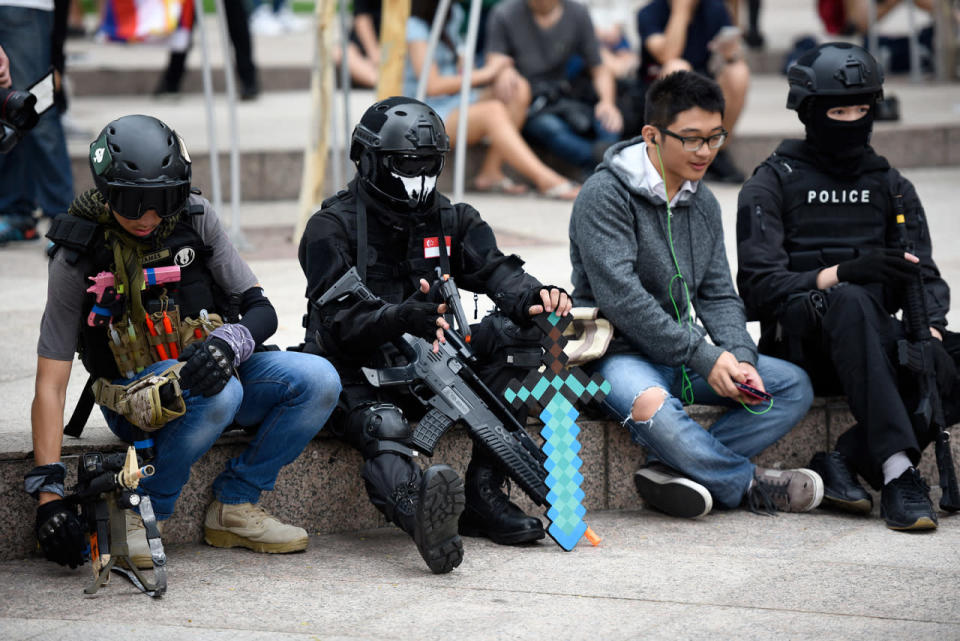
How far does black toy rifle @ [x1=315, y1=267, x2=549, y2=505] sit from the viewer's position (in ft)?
13.5

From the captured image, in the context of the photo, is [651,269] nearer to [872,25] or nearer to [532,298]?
[532,298]

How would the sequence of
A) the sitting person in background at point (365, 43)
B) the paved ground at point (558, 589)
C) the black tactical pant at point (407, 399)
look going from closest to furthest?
the paved ground at point (558, 589), the black tactical pant at point (407, 399), the sitting person in background at point (365, 43)

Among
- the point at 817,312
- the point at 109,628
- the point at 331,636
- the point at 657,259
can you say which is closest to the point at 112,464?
the point at 109,628

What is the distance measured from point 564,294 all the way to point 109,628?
1.57m

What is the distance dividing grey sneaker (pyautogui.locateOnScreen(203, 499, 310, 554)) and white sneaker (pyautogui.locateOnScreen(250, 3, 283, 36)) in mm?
12684

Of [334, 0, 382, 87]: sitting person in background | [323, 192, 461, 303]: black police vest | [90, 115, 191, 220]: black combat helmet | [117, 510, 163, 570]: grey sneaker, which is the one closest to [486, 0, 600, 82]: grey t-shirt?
[334, 0, 382, 87]: sitting person in background

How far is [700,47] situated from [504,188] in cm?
150

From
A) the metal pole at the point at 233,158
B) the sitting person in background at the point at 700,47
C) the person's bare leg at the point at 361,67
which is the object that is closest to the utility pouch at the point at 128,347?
the metal pole at the point at 233,158

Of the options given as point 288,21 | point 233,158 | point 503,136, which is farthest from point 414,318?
point 288,21

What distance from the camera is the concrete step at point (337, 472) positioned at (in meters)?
4.00

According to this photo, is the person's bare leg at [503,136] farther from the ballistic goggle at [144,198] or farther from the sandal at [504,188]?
the ballistic goggle at [144,198]

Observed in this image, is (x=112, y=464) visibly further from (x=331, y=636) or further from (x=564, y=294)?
(x=564, y=294)

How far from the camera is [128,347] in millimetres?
3877

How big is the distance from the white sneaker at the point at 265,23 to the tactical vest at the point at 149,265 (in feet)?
41.3
